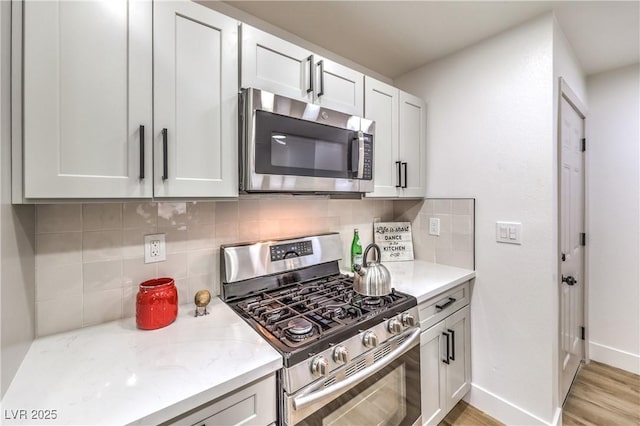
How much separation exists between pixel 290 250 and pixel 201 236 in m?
0.49

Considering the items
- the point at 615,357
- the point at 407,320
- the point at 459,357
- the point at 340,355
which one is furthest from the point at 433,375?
the point at 615,357

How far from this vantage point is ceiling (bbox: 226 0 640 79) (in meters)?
1.48

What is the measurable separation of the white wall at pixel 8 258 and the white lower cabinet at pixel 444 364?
1.59m

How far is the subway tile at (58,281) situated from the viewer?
1.01 meters

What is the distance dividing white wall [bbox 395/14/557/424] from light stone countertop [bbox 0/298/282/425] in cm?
154

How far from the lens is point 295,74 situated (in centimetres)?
133

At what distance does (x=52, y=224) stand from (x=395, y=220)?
2102 mm

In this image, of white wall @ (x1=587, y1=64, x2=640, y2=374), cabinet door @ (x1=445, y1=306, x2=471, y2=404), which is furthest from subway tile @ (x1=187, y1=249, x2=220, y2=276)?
white wall @ (x1=587, y1=64, x2=640, y2=374)

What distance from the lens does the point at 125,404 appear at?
68cm

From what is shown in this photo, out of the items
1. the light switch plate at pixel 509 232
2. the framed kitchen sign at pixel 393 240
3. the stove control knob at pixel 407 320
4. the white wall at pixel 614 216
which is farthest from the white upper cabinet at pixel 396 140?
the white wall at pixel 614 216

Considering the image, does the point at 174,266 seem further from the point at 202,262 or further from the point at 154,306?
the point at 154,306

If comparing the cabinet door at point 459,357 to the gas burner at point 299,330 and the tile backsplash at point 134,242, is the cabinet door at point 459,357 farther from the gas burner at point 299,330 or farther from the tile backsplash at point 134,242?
the gas burner at point 299,330

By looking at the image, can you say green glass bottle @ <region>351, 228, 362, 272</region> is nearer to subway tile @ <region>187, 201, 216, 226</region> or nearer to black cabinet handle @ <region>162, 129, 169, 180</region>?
subway tile @ <region>187, 201, 216, 226</region>

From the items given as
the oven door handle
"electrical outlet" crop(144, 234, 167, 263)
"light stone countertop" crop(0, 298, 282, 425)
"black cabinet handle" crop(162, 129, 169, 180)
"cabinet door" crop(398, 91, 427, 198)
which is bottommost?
the oven door handle
